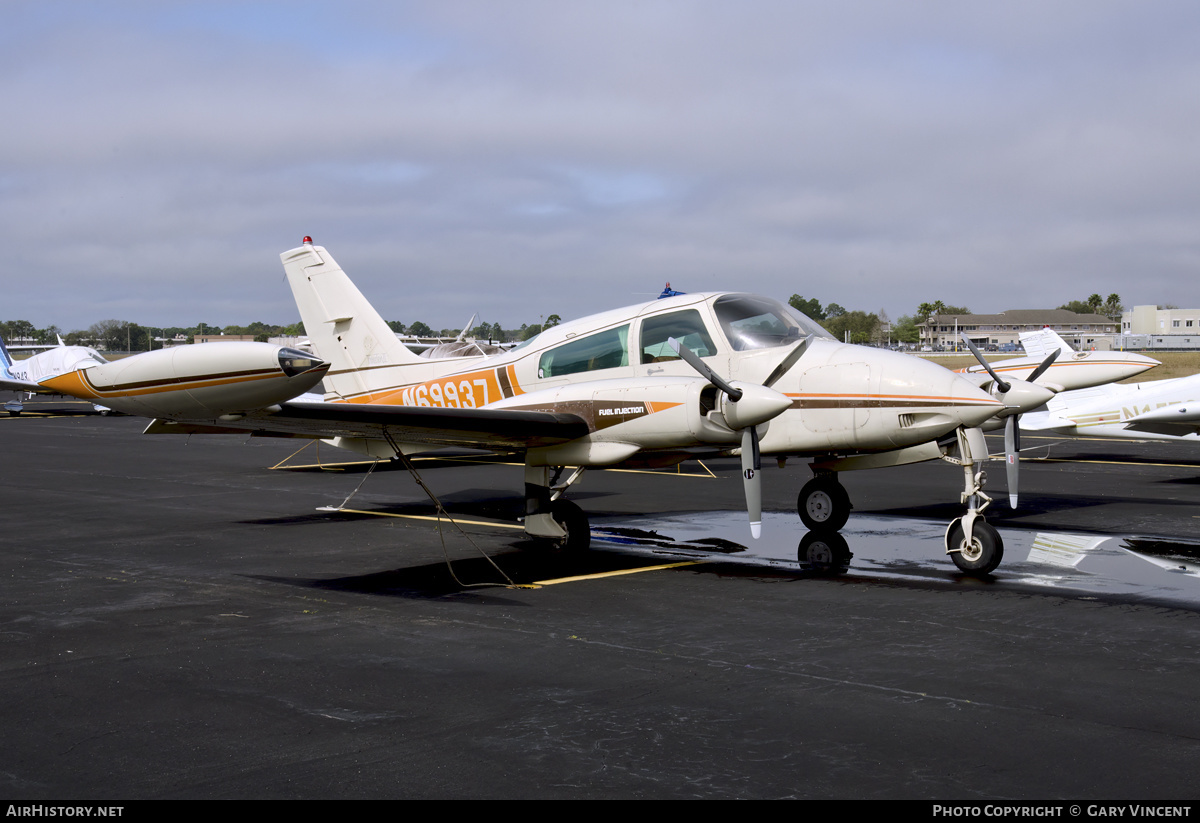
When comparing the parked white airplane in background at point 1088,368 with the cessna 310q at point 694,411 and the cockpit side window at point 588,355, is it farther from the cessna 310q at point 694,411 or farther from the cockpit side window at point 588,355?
the cockpit side window at point 588,355

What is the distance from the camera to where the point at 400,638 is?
7.92 metres

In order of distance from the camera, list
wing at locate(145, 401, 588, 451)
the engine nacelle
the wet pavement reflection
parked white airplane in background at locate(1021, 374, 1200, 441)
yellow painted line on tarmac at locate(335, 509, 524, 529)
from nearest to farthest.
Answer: the engine nacelle → wing at locate(145, 401, 588, 451) → the wet pavement reflection → yellow painted line on tarmac at locate(335, 509, 524, 529) → parked white airplane in background at locate(1021, 374, 1200, 441)

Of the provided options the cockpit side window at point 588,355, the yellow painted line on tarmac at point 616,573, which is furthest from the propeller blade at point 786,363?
the yellow painted line on tarmac at point 616,573

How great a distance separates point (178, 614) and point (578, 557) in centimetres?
474

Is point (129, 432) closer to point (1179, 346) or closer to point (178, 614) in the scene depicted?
point (178, 614)

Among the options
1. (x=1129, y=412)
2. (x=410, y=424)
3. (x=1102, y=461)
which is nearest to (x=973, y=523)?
(x=410, y=424)

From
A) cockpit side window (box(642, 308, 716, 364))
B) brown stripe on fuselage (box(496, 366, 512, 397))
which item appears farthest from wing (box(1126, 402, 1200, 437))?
brown stripe on fuselage (box(496, 366, 512, 397))

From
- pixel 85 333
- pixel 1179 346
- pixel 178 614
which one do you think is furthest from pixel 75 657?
pixel 85 333

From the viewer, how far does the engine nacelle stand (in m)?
7.36

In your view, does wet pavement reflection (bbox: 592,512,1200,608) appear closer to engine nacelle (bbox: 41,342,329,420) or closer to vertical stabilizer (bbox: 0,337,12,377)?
engine nacelle (bbox: 41,342,329,420)

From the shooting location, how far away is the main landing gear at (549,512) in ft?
37.6

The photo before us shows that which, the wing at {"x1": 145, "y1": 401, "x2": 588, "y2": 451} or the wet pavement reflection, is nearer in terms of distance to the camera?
the wing at {"x1": 145, "y1": 401, "x2": 588, "y2": 451}

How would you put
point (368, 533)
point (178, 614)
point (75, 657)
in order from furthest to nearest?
point (368, 533)
point (178, 614)
point (75, 657)

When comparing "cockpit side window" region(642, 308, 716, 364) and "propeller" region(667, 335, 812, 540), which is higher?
"cockpit side window" region(642, 308, 716, 364)
